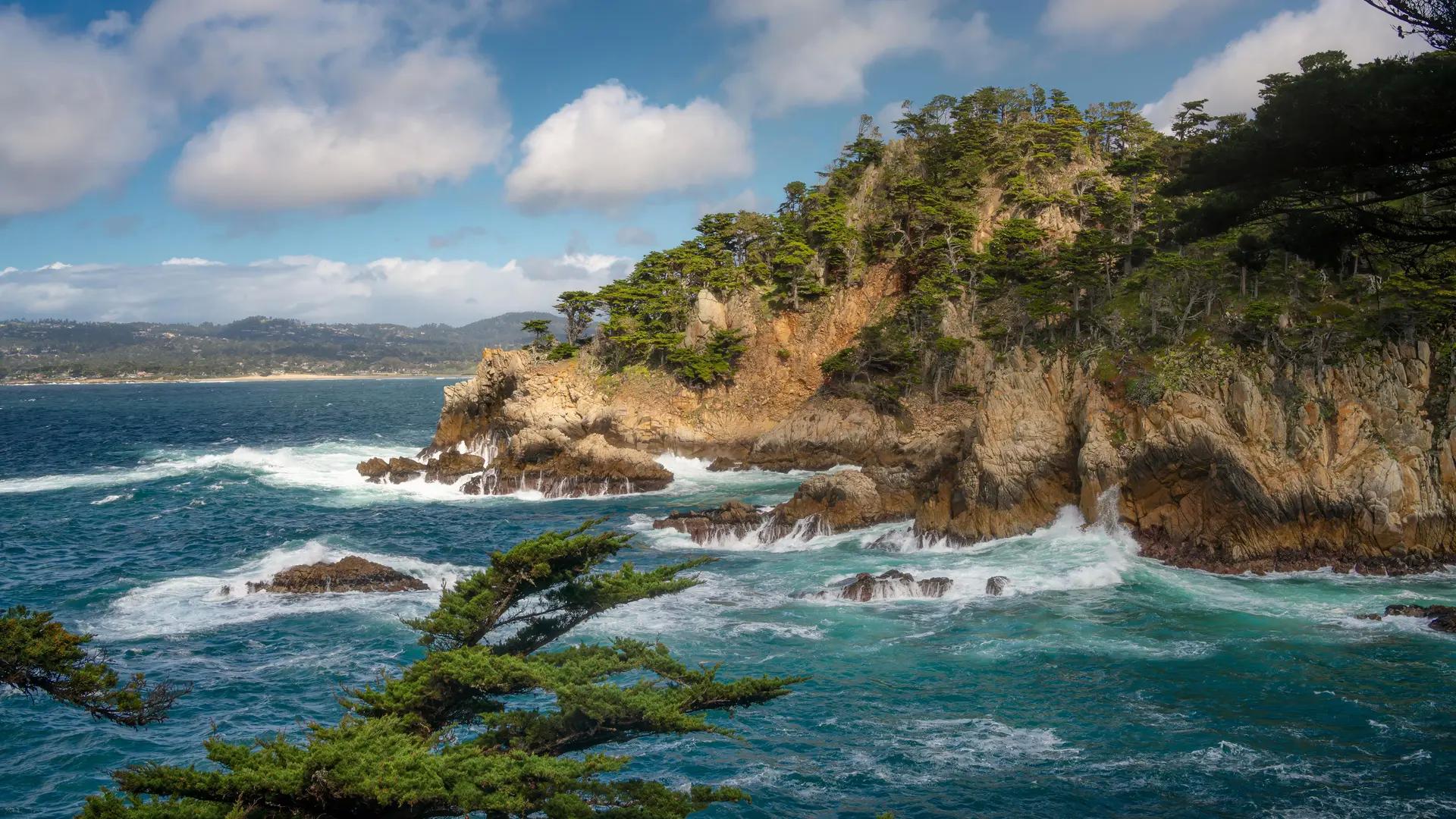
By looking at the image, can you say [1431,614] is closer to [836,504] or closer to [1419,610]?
[1419,610]

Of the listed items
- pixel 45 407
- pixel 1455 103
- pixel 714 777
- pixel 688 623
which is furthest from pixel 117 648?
pixel 45 407

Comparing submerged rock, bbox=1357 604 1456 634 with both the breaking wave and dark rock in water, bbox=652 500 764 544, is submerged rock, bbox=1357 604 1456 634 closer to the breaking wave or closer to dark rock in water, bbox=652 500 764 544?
dark rock in water, bbox=652 500 764 544

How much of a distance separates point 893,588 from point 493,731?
1725 cm

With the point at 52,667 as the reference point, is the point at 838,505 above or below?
below

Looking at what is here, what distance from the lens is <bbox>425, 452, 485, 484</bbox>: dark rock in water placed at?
48.1 m

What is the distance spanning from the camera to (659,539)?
34.1 m

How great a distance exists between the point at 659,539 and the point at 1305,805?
75.5ft

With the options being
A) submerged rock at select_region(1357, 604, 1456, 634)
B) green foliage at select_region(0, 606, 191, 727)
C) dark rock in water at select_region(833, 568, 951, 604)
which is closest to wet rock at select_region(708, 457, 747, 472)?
dark rock in water at select_region(833, 568, 951, 604)

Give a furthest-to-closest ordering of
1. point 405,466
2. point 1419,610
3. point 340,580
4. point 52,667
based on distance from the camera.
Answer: point 405,466
point 340,580
point 1419,610
point 52,667

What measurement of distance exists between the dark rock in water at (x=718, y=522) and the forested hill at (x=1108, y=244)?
14.2 m

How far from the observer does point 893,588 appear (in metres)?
26.3

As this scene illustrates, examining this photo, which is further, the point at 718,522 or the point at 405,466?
the point at 405,466

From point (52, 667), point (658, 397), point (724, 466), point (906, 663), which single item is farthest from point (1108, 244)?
point (52, 667)

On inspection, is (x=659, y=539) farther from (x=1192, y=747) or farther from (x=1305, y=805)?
(x=1305, y=805)
